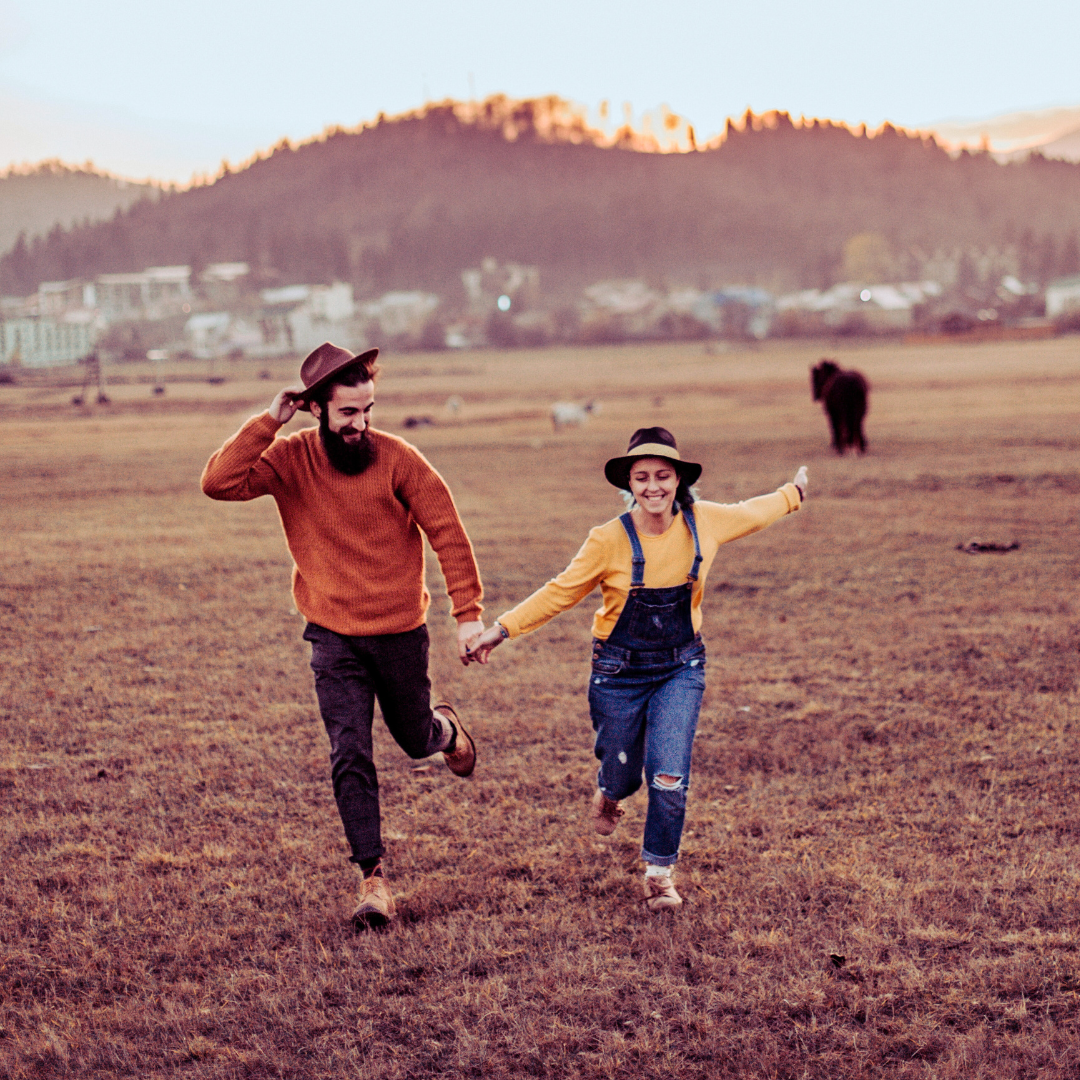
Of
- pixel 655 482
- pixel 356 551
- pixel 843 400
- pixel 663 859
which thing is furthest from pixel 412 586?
pixel 843 400

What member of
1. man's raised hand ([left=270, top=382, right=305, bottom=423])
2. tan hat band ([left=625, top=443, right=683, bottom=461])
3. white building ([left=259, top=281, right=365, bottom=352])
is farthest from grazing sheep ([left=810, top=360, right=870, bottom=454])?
white building ([left=259, top=281, right=365, bottom=352])

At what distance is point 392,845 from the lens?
497cm

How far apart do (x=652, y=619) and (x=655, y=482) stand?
494 mm

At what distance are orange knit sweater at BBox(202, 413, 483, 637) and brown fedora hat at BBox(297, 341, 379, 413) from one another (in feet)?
0.67

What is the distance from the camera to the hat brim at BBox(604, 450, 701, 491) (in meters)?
4.15

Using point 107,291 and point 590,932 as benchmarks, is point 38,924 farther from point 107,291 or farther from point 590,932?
point 107,291

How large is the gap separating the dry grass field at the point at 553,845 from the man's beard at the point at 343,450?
1.61m

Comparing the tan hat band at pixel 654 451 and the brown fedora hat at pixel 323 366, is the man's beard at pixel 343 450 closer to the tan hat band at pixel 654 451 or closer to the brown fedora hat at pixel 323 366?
the brown fedora hat at pixel 323 366

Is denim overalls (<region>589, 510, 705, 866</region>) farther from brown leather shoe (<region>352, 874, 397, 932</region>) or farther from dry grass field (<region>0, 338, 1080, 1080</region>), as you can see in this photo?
brown leather shoe (<region>352, 874, 397, 932</region>)

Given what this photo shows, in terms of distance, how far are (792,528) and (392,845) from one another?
8.99m

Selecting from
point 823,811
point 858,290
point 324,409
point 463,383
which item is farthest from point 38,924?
point 858,290

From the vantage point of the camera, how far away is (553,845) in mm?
4914

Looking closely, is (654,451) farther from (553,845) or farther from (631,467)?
(553,845)

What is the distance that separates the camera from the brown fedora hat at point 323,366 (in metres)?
4.03
